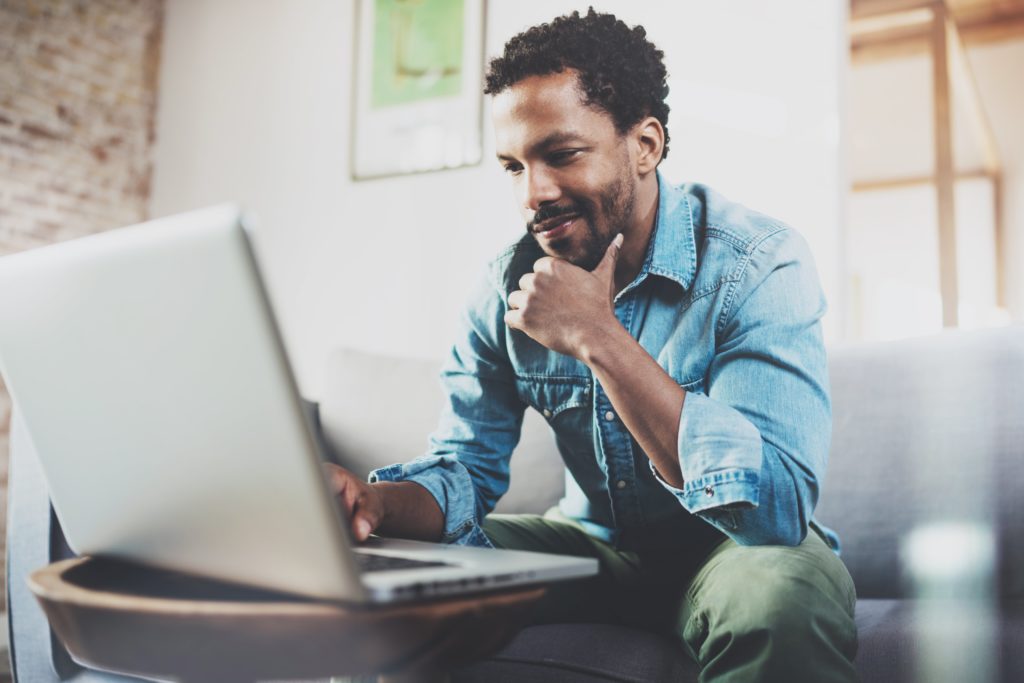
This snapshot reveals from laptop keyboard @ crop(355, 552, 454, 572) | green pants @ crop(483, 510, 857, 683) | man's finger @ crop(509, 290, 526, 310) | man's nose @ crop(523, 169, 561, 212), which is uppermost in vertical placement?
man's nose @ crop(523, 169, 561, 212)

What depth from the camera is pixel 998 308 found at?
5.11 metres

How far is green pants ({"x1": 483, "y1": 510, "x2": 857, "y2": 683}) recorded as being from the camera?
0.83 meters

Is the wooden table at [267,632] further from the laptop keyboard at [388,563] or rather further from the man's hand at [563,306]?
the man's hand at [563,306]

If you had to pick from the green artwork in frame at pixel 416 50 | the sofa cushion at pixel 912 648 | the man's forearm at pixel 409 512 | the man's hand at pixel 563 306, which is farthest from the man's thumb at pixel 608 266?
the green artwork in frame at pixel 416 50

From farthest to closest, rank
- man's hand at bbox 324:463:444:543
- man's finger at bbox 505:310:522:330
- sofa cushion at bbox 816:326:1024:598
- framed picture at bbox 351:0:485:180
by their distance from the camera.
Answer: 1. framed picture at bbox 351:0:485:180
2. sofa cushion at bbox 816:326:1024:598
3. man's finger at bbox 505:310:522:330
4. man's hand at bbox 324:463:444:543

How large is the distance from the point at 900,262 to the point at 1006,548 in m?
4.72

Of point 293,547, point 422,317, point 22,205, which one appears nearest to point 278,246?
Answer: point 422,317

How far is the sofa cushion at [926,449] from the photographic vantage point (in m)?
1.44

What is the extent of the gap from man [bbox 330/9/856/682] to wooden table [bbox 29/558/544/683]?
0.26 metres

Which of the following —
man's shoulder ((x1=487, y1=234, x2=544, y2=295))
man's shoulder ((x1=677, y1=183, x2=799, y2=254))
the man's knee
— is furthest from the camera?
man's shoulder ((x1=487, y1=234, x2=544, y2=295))

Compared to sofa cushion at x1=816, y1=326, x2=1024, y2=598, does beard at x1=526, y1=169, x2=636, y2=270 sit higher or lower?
higher

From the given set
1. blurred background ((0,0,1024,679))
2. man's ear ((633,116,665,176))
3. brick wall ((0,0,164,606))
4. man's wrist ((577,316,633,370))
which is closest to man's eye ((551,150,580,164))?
man's ear ((633,116,665,176))

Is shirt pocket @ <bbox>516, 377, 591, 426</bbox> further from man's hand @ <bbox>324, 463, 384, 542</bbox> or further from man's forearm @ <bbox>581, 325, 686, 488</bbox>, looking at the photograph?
man's hand @ <bbox>324, 463, 384, 542</bbox>

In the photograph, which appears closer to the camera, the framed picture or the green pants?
the green pants
